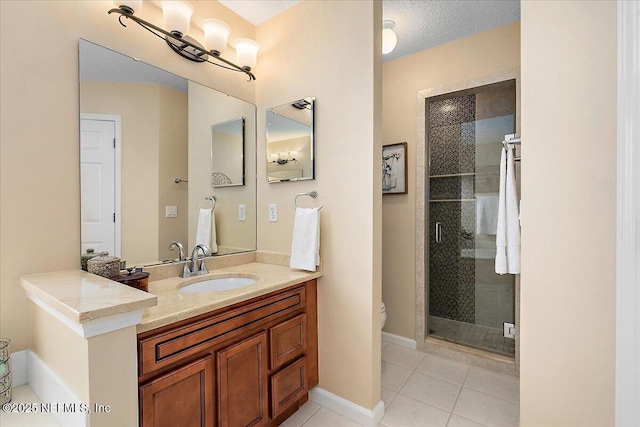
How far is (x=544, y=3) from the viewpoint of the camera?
1277mm

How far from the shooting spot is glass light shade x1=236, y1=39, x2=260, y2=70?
1.95m

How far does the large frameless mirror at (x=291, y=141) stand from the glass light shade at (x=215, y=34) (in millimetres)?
492

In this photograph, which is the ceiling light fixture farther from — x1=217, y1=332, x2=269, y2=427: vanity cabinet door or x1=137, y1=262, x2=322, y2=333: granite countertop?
x1=217, y1=332, x2=269, y2=427: vanity cabinet door

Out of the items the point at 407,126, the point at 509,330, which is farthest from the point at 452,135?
the point at 509,330

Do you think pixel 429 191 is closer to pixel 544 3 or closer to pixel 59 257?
pixel 544 3

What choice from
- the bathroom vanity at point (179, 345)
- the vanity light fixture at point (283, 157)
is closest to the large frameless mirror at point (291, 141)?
the vanity light fixture at point (283, 157)

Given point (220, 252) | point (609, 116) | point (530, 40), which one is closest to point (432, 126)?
point (530, 40)

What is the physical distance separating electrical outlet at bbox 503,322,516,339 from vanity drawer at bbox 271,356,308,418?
1724mm

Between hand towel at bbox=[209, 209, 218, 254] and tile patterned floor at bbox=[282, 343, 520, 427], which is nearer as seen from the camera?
tile patterned floor at bbox=[282, 343, 520, 427]

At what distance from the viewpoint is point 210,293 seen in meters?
1.35

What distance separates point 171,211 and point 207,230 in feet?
0.86

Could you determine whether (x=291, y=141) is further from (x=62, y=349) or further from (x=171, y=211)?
(x=62, y=349)

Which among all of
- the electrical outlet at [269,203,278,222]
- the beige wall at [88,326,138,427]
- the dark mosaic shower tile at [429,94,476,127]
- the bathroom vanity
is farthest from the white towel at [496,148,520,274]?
the beige wall at [88,326,138,427]

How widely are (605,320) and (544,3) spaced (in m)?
1.36
